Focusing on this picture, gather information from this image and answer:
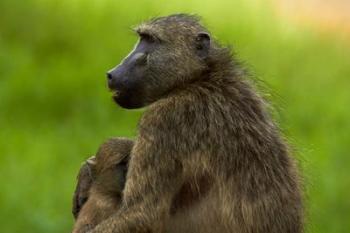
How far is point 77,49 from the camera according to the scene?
15281 mm

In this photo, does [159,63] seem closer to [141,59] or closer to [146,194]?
[141,59]

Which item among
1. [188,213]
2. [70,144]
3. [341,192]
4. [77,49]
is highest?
[77,49]

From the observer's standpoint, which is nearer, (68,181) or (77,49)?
(68,181)

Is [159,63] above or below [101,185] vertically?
above

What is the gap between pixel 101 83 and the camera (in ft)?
47.8

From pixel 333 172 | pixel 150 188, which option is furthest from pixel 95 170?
pixel 333 172

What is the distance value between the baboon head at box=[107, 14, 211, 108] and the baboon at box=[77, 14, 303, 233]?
11 millimetres

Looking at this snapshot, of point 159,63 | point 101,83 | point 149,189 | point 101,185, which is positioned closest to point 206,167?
point 149,189

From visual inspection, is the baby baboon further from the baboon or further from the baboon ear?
the baboon ear

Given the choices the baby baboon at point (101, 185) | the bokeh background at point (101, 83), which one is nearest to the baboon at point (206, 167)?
the baby baboon at point (101, 185)

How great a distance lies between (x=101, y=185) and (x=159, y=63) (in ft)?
2.44

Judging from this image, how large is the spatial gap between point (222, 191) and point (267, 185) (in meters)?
0.22

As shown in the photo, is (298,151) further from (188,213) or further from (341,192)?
(341,192)

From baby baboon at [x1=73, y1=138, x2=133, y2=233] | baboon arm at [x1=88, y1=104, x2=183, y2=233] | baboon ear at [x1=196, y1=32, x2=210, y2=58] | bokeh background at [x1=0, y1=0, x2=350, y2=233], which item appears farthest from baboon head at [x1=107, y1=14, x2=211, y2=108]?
bokeh background at [x1=0, y1=0, x2=350, y2=233]
